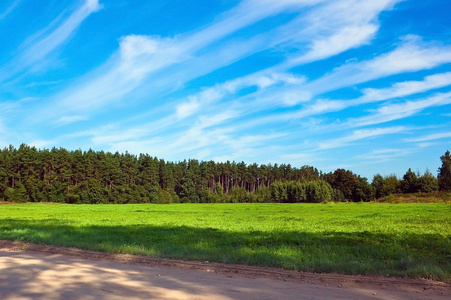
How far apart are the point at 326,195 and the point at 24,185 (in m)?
88.8

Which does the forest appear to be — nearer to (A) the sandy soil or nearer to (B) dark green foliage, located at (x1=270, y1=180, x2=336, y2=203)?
(B) dark green foliage, located at (x1=270, y1=180, x2=336, y2=203)

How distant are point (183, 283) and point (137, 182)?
387 feet

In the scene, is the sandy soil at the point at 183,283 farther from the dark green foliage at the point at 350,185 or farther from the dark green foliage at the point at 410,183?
the dark green foliage at the point at 350,185

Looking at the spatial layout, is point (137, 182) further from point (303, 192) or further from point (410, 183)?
point (410, 183)

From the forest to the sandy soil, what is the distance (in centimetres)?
9182

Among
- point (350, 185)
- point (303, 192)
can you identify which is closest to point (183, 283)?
point (303, 192)

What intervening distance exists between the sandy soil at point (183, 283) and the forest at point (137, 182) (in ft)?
301

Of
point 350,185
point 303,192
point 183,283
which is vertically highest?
point 350,185

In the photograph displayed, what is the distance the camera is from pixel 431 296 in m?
7.65

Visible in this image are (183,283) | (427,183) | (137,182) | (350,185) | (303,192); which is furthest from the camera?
(137,182)

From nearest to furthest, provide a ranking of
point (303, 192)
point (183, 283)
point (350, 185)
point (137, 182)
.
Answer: point (183, 283) → point (303, 192) → point (350, 185) → point (137, 182)

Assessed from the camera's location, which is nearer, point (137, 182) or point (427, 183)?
point (427, 183)

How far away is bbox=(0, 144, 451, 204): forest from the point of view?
94.4 metres

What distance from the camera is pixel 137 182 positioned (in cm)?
12225
